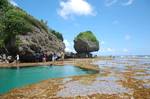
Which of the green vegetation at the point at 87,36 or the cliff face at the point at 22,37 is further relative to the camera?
the green vegetation at the point at 87,36

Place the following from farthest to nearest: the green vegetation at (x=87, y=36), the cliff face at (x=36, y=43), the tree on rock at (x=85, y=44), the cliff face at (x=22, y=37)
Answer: the green vegetation at (x=87, y=36) < the tree on rock at (x=85, y=44) < the cliff face at (x=36, y=43) < the cliff face at (x=22, y=37)

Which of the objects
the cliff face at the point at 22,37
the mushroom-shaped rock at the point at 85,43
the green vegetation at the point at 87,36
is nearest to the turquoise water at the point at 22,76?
→ the cliff face at the point at 22,37

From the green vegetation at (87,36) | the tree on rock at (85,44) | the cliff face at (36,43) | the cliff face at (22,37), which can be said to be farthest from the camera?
the green vegetation at (87,36)

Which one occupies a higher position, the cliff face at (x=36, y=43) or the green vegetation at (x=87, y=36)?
the green vegetation at (x=87, y=36)

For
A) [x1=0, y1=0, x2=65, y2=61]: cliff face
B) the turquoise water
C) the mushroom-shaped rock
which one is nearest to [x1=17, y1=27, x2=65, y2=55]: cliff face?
[x1=0, y1=0, x2=65, y2=61]: cliff face

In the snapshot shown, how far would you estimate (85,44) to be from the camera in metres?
107

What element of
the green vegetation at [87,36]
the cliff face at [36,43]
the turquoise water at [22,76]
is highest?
the green vegetation at [87,36]

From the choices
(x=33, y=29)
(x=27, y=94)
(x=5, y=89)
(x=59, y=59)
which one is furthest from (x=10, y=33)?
(x=27, y=94)

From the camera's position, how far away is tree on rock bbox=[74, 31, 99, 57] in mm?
107688

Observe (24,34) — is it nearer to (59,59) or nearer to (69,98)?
(59,59)

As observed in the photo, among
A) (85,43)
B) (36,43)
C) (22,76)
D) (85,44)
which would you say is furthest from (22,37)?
(85,44)

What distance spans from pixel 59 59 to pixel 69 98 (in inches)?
2279

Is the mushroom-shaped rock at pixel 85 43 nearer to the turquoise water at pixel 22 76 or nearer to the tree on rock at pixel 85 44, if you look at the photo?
the tree on rock at pixel 85 44

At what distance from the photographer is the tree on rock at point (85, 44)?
353 feet
